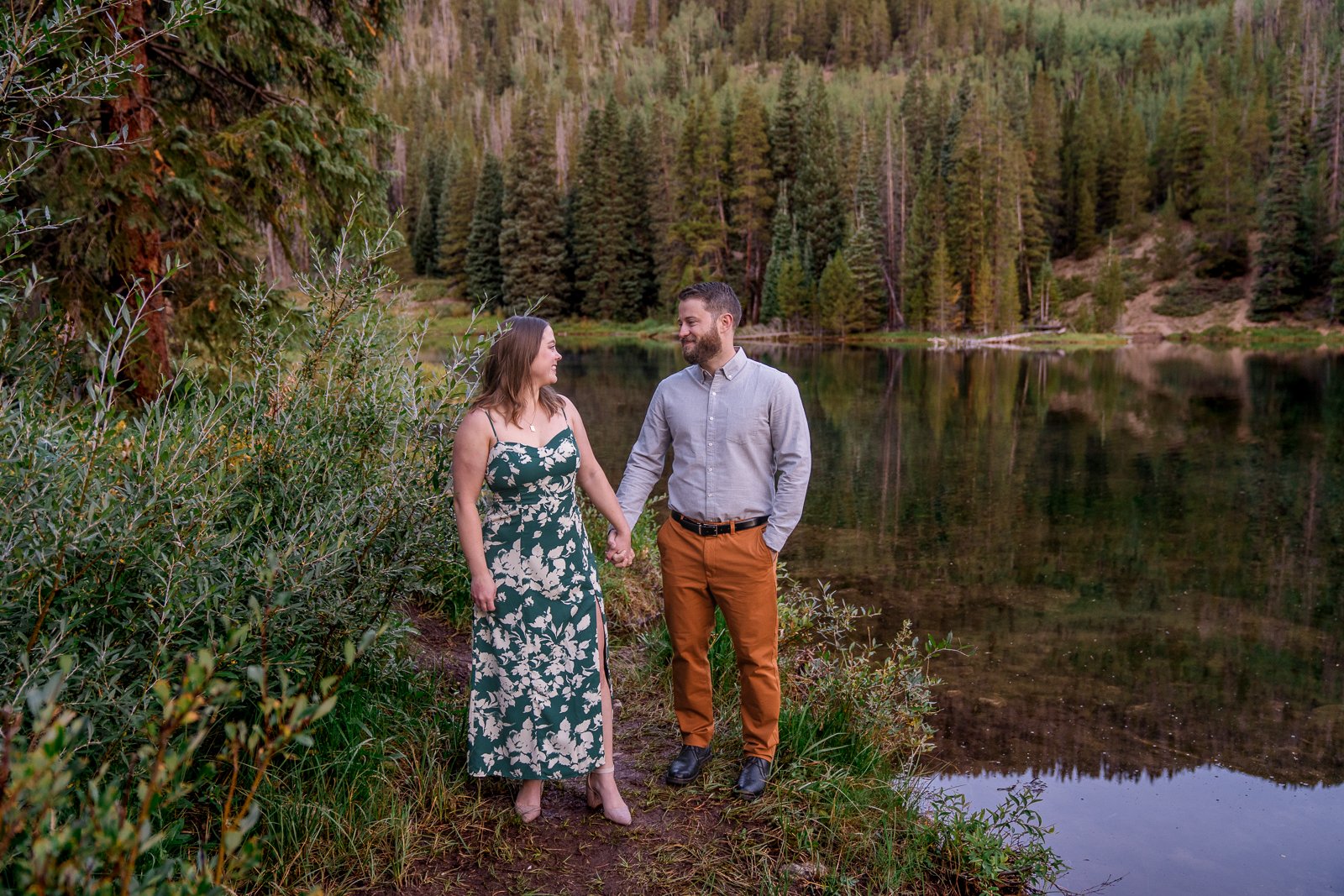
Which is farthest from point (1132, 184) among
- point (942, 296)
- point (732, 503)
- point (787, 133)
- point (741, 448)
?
point (732, 503)

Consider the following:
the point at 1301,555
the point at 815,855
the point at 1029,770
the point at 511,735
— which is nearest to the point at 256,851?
the point at 511,735

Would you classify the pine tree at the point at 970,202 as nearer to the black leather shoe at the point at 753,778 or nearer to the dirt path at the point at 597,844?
the black leather shoe at the point at 753,778

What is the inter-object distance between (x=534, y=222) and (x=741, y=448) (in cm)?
6093

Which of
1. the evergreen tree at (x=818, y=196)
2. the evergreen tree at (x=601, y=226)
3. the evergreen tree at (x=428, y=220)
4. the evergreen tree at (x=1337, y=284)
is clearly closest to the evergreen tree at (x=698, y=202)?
the evergreen tree at (x=601, y=226)

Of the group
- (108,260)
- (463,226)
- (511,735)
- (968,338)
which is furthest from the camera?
(463,226)

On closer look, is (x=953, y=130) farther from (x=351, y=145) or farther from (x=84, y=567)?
(x=84, y=567)

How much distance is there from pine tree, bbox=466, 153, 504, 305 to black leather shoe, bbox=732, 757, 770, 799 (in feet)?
210

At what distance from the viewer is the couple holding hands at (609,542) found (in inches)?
151

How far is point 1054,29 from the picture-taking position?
117m

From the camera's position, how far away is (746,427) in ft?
14.3

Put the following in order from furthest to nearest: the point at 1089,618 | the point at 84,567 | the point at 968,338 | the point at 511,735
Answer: the point at 968,338, the point at 1089,618, the point at 511,735, the point at 84,567

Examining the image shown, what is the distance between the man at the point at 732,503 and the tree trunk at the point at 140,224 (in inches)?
169

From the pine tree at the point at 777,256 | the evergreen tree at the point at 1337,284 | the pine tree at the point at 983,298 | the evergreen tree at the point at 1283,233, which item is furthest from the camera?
the pine tree at the point at 777,256

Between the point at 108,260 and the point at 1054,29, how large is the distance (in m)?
132
